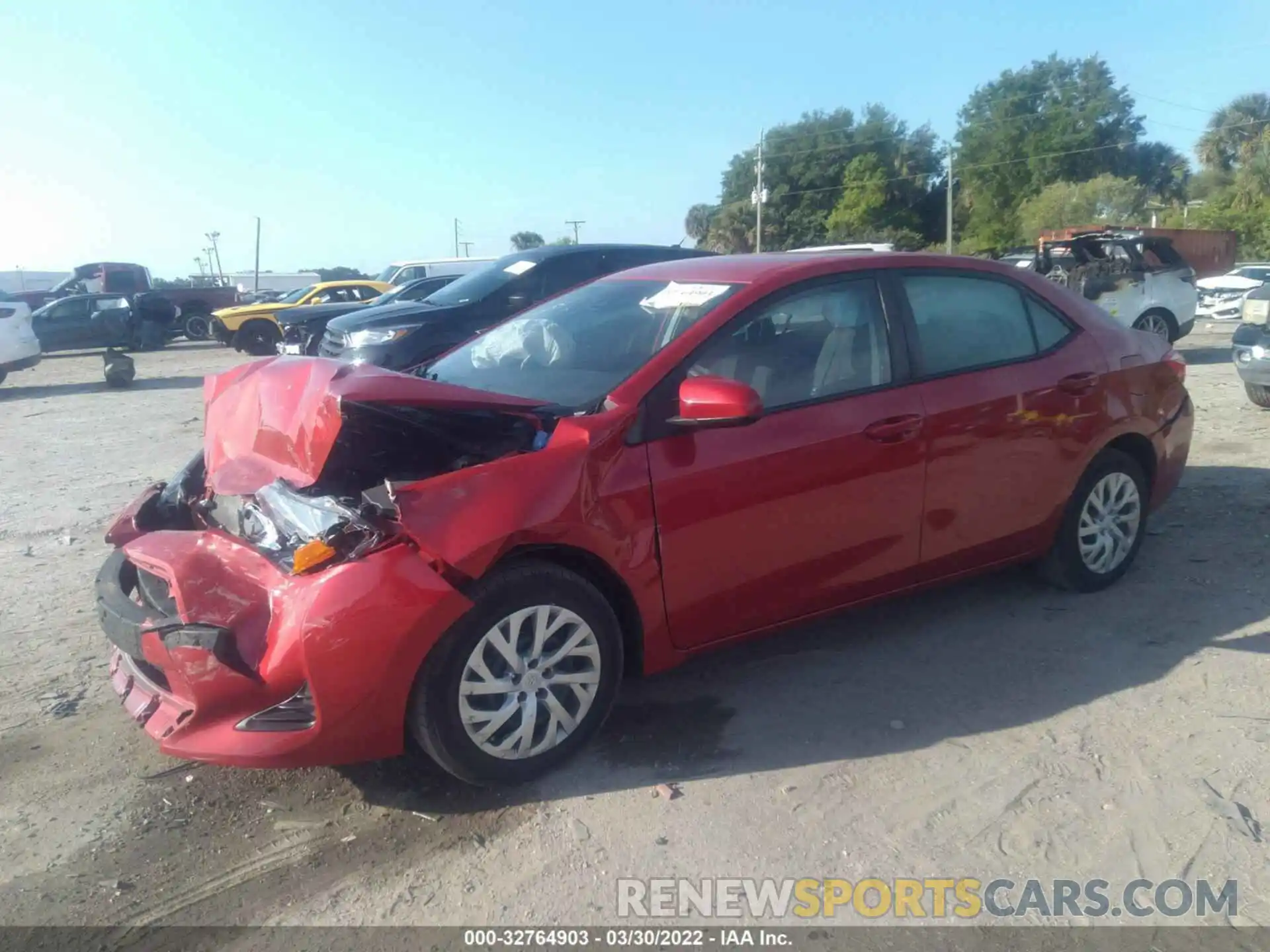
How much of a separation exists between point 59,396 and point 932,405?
48.9 ft

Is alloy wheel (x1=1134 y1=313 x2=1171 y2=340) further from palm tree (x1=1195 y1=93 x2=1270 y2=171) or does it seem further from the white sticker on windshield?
palm tree (x1=1195 y1=93 x2=1270 y2=171)

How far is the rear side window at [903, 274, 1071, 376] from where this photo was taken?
4383 millimetres

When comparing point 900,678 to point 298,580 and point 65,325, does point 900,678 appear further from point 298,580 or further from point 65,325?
point 65,325

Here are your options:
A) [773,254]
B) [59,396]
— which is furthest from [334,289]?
[773,254]

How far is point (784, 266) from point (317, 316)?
1316cm

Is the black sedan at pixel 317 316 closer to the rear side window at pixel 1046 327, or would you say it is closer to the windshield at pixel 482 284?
the windshield at pixel 482 284

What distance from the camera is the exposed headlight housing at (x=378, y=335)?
9.58 m

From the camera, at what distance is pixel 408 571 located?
310cm

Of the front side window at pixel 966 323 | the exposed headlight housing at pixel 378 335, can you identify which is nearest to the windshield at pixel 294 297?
the exposed headlight housing at pixel 378 335

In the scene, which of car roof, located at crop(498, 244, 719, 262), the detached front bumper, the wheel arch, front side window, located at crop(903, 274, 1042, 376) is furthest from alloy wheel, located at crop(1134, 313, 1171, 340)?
the detached front bumper

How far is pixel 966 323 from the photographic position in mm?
4562

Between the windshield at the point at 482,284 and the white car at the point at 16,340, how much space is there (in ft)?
31.2

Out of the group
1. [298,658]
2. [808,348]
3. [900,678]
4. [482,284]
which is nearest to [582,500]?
[298,658]

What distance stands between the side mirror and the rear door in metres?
1.04
